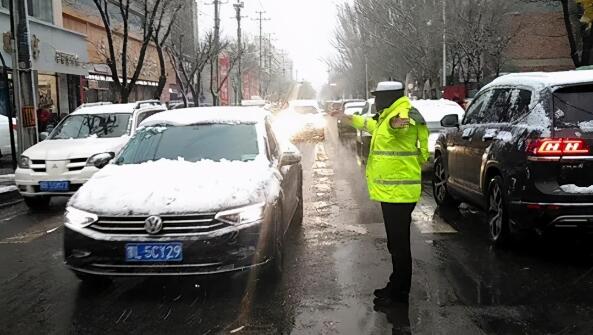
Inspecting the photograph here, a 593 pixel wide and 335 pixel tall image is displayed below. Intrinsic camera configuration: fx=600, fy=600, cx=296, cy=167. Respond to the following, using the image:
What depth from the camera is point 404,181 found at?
4.62 meters

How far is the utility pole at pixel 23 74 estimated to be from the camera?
510 inches

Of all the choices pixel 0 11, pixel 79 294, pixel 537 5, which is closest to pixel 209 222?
pixel 79 294

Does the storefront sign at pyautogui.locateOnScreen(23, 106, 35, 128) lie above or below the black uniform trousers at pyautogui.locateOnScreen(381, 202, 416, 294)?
above

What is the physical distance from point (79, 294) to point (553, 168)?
4.31 m

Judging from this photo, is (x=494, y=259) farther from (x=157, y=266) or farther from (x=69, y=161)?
(x=69, y=161)

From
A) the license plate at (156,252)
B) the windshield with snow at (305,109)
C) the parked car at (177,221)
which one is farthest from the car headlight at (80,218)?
the windshield with snow at (305,109)

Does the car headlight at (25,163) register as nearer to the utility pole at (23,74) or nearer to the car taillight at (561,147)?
the utility pole at (23,74)

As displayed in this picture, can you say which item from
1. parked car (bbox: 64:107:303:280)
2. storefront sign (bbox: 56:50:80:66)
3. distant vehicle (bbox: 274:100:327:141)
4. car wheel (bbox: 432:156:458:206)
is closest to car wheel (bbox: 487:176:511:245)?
car wheel (bbox: 432:156:458:206)

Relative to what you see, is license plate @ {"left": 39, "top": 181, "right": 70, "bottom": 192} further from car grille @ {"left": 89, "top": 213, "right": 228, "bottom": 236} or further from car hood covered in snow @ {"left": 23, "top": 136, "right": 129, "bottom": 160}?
car grille @ {"left": 89, "top": 213, "right": 228, "bottom": 236}

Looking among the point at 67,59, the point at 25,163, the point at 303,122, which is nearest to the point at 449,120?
the point at 25,163

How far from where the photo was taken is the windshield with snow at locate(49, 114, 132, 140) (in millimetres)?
10977

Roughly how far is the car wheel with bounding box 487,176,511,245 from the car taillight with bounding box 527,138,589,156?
0.70 metres

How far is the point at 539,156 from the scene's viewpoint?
5.45m

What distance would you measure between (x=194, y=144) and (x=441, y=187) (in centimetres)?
424
